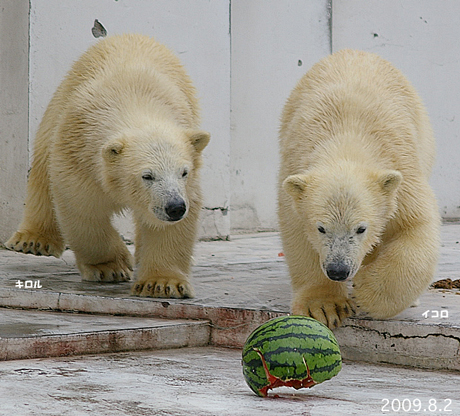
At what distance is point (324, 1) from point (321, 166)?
19.3 feet

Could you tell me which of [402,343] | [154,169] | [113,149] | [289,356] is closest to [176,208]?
[154,169]

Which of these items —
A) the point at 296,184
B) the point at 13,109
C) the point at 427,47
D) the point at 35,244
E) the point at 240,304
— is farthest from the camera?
the point at 427,47

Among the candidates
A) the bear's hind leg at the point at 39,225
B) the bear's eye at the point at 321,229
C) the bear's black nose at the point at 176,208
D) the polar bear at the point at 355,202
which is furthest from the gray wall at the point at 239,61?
the bear's eye at the point at 321,229

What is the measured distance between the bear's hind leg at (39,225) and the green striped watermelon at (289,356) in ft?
10.2

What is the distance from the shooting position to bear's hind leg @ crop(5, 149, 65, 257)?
5.67 meters

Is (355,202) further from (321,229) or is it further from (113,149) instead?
(113,149)

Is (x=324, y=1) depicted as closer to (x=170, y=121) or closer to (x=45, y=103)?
(x=45, y=103)

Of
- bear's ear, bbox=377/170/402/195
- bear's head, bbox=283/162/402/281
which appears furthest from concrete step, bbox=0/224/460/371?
bear's ear, bbox=377/170/402/195

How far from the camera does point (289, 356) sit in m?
2.77

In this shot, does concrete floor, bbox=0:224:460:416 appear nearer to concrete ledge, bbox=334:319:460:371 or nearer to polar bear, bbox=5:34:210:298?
concrete ledge, bbox=334:319:460:371

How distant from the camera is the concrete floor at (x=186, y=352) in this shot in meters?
2.73

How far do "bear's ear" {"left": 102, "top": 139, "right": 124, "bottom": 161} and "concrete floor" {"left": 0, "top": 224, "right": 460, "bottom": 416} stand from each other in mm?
745

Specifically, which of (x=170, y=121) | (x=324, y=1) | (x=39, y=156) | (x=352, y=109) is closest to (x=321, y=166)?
(x=352, y=109)

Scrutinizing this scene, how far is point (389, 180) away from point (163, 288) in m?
1.45
